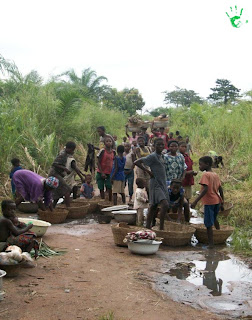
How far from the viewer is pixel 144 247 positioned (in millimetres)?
6512

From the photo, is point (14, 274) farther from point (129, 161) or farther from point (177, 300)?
point (129, 161)

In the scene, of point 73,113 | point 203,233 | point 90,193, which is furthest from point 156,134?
point 203,233

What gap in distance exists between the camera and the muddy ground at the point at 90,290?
4352 millimetres

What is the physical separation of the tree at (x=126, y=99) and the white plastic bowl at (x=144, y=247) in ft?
101

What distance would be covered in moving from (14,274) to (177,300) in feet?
6.19

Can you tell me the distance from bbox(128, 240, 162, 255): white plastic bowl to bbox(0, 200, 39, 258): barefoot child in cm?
148

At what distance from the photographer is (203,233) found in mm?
7391

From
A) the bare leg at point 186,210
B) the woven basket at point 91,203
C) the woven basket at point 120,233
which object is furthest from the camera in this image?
the woven basket at point 91,203

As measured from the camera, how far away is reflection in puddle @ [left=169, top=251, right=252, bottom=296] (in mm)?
5564

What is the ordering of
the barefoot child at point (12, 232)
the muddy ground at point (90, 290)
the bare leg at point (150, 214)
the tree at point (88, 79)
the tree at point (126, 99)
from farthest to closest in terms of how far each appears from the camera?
the tree at point (126, 99) < the tree at point (88, 79) < the bare leg at point (150, 214) < the barefoot child at point (12, 232) < the muddy ground at point (90, 290)

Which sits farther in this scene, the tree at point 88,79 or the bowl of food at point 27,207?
the tree at point 88,79

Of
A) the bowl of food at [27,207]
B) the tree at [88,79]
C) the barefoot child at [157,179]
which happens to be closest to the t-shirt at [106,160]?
the bowl of food at [27,207]

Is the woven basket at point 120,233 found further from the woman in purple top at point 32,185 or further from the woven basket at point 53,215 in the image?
the woven basket at point 53,215

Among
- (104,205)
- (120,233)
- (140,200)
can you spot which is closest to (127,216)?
(140,200)
